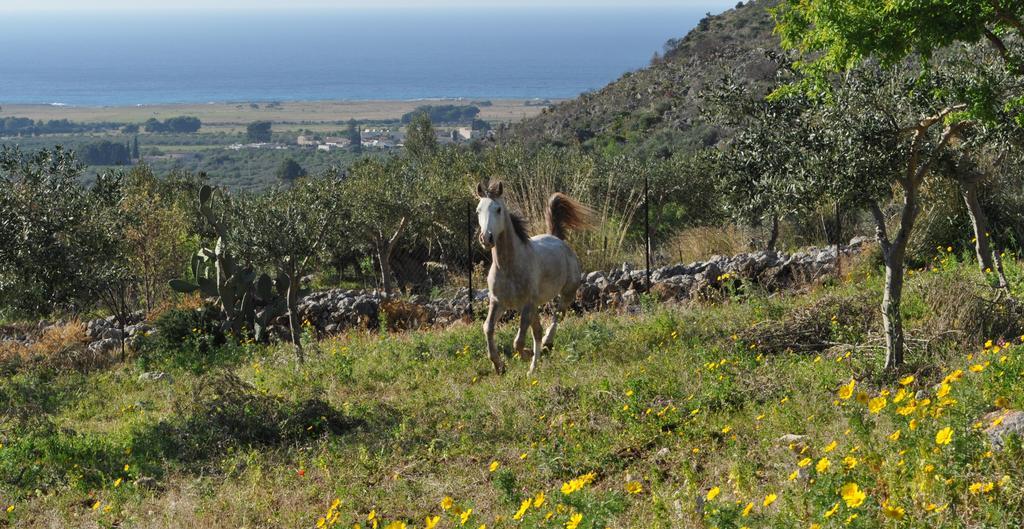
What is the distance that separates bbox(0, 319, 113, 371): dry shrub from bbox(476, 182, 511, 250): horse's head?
28.8ft

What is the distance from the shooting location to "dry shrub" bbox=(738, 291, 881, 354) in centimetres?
1051

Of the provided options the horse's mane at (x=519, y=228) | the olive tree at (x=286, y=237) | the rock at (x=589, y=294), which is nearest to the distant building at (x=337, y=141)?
the rock at (x=589, y=294)

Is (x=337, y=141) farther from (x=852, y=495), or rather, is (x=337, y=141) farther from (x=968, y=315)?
(x=852, y=495)

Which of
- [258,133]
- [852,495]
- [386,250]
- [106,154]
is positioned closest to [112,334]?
[386,250]

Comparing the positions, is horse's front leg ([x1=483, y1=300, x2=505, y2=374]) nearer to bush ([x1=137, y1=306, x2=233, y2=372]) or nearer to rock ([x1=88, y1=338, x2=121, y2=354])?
bush ([x1=137, y1=306, x2=233, y2=372])

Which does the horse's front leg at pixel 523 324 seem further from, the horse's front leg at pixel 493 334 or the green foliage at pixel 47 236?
the green foliage at pixel 47 236

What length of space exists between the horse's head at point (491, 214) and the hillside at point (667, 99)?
3991 centimetres

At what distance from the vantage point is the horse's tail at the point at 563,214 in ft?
46.2

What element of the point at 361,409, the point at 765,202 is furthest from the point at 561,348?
the point at 765,202

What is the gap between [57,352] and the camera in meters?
17.3

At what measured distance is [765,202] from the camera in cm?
963

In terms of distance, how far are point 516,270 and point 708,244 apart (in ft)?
36.3

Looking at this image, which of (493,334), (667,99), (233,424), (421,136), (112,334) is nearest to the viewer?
(233,424)

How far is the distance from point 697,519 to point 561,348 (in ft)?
22.2
